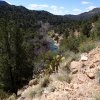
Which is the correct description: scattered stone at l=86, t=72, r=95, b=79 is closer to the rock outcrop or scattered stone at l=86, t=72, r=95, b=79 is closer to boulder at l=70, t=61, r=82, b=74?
the rock outcrop

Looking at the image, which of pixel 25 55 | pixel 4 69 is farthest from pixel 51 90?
pixel 25 55

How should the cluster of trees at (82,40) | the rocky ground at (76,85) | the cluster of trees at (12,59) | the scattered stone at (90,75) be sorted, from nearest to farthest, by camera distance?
the rocky ground at (76,85), the scattered stone at (90,75), the cluster of trees at (82,40), the cluster of trees at (12,59)

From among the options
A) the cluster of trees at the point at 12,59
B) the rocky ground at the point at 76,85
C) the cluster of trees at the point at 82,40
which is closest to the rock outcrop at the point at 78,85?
the rocky ground at the point at 76,85

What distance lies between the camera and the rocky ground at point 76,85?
7.45m

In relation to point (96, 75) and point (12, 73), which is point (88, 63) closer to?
point (96, 75)

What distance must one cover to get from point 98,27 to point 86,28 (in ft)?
124

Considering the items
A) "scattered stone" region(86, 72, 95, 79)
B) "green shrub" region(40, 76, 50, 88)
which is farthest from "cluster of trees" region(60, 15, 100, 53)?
"scattered stone" region(86, 72, 95, 79)

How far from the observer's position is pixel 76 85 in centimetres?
826

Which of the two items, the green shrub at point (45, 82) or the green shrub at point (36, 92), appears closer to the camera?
the green shrub at point (36, 92)

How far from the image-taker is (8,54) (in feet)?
74.3

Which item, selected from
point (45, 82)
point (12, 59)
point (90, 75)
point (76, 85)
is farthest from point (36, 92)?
point (12, 59)

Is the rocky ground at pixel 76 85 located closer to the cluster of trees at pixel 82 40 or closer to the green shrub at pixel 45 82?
the green shrub at pixel 45 82

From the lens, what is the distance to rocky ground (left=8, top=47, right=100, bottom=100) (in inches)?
293

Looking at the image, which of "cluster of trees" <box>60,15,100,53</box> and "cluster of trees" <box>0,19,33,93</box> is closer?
"cluster of trees" <box>60,15,100,53</box>
